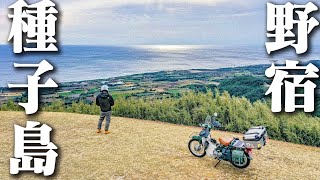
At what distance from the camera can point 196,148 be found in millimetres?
7938

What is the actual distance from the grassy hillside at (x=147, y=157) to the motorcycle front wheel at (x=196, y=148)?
0.44 feet

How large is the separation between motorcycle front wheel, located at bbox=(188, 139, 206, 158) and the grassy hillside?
0.13 metres

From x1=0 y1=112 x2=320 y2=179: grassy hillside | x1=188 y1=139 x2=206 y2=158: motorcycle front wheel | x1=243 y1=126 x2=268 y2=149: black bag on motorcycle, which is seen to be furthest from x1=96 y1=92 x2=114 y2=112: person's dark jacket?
x1=243 y1=126 x2=268 y2=149: black bag on motorcycle

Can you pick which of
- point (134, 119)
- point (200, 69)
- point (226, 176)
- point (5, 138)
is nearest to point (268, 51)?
point (226, 176)

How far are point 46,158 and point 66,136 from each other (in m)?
2.94

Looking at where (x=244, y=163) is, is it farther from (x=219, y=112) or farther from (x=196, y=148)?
(x=219, y=112)

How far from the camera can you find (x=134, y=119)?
12.4 meters

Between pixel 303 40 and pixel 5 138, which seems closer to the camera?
pixel 303 40

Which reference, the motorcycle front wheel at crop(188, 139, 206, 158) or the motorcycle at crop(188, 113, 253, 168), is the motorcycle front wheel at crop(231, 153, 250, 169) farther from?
the motorcycle front wheel at crop(188, 139, 206, 158)

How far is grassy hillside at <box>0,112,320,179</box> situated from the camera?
7082 millimetres

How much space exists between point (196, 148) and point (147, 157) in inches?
42.4

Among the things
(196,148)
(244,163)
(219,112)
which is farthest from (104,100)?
(219,112)

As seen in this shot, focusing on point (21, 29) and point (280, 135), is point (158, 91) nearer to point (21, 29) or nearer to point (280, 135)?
point (280, 135)

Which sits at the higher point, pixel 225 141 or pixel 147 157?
pixel 225 141
